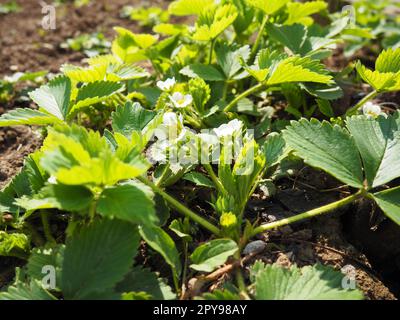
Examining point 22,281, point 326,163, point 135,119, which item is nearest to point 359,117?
point 326,163

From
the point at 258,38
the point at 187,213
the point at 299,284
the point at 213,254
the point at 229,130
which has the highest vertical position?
the point at 258,38

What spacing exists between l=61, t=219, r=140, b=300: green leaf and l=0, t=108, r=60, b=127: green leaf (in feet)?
1.82

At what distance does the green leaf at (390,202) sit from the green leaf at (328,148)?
7cm

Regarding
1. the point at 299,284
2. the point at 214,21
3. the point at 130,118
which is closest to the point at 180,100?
the point at 130,118

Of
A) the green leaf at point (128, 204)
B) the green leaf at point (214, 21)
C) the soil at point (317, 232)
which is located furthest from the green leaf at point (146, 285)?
the green leaf at point (214, 21)

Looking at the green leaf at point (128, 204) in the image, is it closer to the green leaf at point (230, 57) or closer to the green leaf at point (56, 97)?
the green leaf at point (56, 97)

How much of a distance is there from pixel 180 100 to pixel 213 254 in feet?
2.22

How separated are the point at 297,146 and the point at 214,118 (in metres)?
0.53

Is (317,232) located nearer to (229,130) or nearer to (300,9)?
(229,130)

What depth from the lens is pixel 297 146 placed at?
154cm

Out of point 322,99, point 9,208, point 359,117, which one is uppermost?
point 322,99

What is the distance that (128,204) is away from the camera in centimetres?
131

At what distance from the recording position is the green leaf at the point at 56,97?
1815mm
